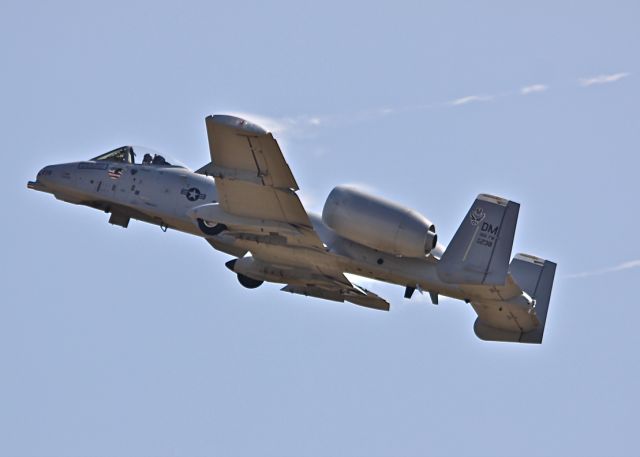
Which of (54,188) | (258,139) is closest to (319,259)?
(258,139)

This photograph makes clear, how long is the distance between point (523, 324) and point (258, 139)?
791 cm

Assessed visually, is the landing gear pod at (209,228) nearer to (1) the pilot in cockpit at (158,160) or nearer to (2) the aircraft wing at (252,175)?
(2) the aircraft wing at (252,175)

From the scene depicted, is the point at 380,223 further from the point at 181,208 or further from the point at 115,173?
the point at 115,173

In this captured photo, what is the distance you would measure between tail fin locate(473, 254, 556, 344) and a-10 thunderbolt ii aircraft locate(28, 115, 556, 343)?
2cm

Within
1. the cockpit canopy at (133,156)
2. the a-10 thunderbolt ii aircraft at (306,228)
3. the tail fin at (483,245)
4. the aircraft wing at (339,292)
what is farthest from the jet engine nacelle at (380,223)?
the cockpit canopy at (133,156)

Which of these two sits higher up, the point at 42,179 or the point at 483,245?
the point at 42,179

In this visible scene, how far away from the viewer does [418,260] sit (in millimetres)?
36344

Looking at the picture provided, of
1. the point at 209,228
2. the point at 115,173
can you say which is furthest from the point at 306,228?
the point at 115,173

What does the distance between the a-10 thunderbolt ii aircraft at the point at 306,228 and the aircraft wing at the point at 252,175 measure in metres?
0.02

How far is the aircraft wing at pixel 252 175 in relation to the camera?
34.2m

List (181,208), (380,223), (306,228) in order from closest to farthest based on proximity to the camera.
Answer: (380,223), (306,228), (181,208)

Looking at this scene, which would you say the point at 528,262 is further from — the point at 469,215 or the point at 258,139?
the point at 258,139

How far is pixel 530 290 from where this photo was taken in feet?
124

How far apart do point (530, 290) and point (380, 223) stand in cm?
514
